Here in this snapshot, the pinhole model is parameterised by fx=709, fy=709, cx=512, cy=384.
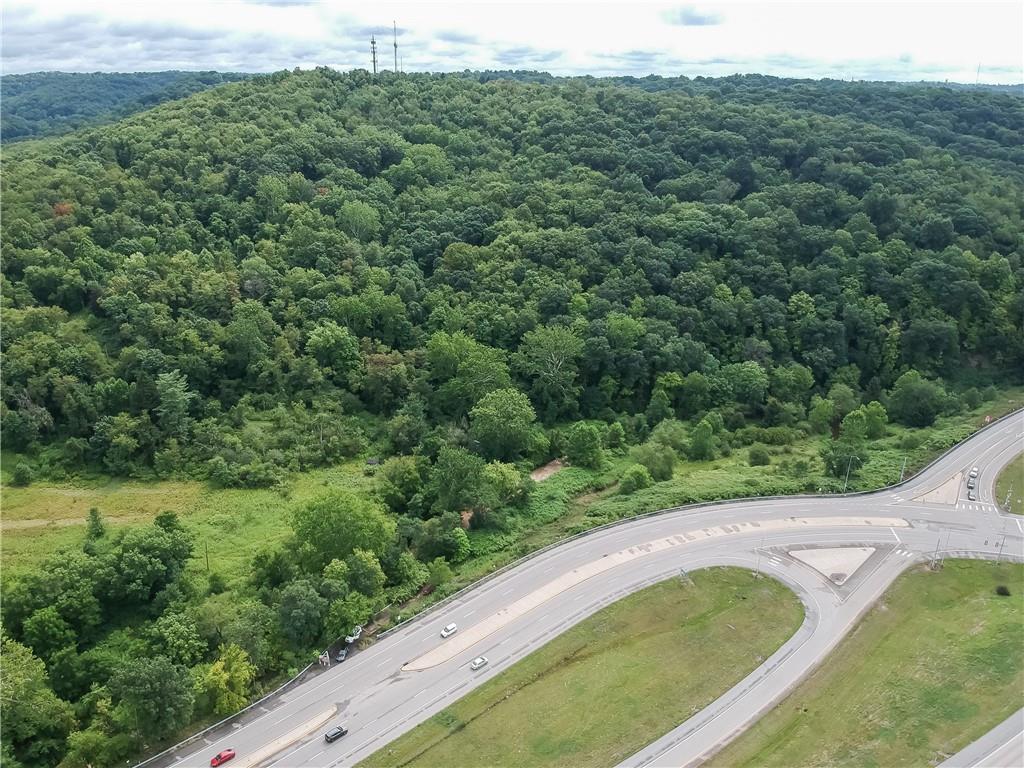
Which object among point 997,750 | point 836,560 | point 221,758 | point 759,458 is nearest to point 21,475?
point 221,758

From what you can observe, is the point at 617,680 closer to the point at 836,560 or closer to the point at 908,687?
the point at 908,687

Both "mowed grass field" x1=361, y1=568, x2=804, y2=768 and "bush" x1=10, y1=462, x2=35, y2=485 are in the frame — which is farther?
"bush" x1=10, y1=462, x2=35, y2=485

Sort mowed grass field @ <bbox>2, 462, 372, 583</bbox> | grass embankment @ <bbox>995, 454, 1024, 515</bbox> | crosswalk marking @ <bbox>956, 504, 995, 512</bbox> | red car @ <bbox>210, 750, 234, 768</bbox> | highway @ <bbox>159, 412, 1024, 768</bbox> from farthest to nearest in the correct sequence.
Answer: grass embankment @ <bbox>995, 454, 1024, 515</bbox>, crosswalk marking @ <bbox>956, 504, 995, 512</bbox>, mowed grass field @ <bbox>2, 462, 372, 583</bbox>, highway @ <bbox>159, 412, 1024, 768</bbox>, red car @ <bbox>210, 750, 234, 768</bbox>

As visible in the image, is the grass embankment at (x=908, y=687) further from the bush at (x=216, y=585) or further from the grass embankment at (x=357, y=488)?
the bush at (x=216, y=585)

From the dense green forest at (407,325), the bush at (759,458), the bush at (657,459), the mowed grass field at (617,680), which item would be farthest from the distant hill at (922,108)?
the mowed grass field at (617,680)

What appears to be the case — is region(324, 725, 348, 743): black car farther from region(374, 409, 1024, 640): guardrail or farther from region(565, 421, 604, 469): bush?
region(565, 421, 604, 469): bush

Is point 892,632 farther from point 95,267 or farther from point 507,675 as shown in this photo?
point 95,267

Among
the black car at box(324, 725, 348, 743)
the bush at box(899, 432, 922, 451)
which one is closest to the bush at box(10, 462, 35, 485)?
the black car at box(324, 725, 348, 743)
